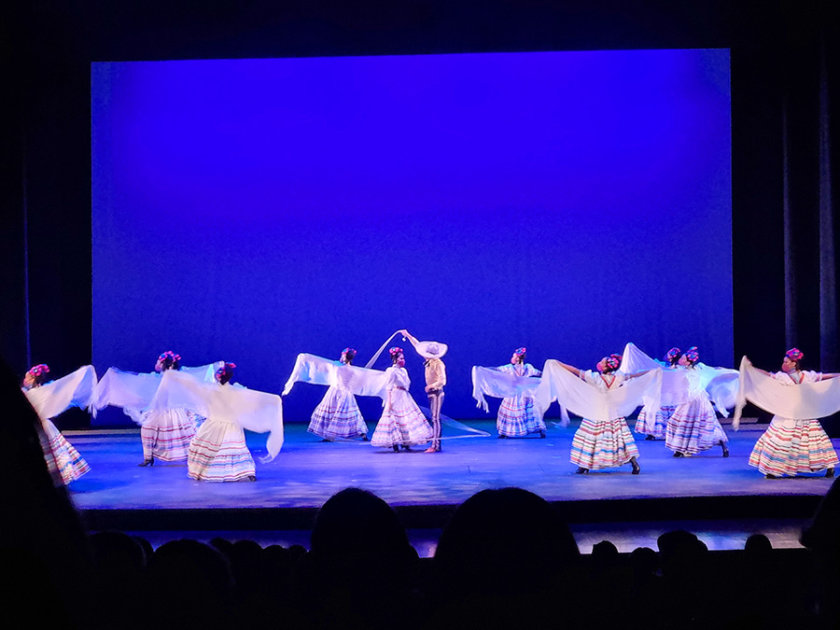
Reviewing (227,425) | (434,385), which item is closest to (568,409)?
(434,385)

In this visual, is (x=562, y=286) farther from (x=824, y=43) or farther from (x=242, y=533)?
(x=242, y=533)

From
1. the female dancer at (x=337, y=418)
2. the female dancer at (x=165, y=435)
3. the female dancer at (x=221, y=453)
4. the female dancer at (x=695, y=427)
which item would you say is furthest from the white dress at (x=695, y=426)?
the female dancer at (x=165, y=435)

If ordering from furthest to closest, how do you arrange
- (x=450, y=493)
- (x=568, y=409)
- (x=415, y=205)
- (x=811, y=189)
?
(x=415, y=205) → (x=811, y=189) → (x=568, y=409) → (x=450, y=493)

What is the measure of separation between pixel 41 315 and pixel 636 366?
27.2ft

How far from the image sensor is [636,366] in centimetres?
1016

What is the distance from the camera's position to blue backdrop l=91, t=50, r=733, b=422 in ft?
38.1

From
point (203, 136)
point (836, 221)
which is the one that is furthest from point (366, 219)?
point (836, 221)

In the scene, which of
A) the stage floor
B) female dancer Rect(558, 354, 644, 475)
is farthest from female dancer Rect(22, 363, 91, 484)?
female dancer Rect(558, 354, 644, 475)

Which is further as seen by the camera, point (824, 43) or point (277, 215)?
point (277, 215)

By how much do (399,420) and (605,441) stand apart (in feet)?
9.17

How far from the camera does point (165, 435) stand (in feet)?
26.4

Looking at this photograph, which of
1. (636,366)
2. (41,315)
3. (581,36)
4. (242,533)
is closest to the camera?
(242,533)

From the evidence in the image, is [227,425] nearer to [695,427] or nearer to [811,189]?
[695,427]

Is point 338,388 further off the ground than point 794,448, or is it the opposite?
point 338,388
